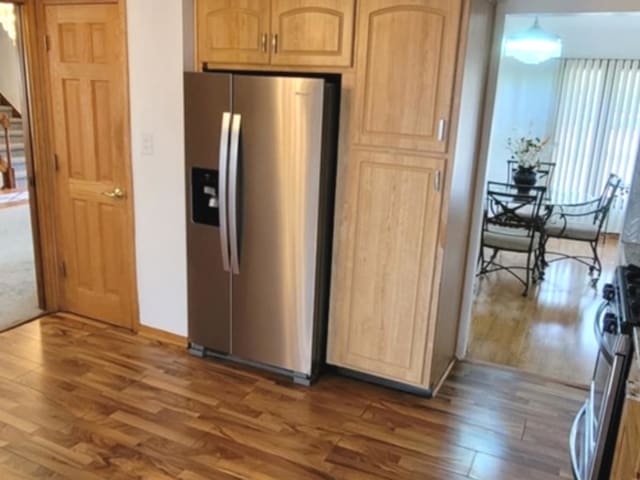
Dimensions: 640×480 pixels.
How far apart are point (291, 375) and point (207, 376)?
0.48 metres

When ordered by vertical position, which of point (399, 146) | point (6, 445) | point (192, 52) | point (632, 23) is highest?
point (632, 23)

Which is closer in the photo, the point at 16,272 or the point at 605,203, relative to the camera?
the point at 16,272

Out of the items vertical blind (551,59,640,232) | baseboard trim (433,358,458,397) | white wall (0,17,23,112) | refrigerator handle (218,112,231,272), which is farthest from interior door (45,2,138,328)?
white wall (0,17,23,112)

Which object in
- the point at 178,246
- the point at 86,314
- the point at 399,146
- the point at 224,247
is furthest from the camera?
the point at 86,314

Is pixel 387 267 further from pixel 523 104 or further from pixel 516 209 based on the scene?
pixel 523 104

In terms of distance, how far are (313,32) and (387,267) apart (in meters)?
1.25

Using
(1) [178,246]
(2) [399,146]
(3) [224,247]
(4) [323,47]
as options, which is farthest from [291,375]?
(4) [323,47]

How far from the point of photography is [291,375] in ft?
10.3

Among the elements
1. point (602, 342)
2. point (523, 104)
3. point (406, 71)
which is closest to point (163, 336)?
point (406, 71)

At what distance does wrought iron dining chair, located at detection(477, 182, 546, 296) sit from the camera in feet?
Result: 15.2

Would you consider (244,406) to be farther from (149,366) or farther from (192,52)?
(192,52)

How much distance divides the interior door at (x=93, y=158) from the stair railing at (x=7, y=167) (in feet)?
16.1

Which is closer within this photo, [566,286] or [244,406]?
[244,406]

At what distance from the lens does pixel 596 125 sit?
6785mm
